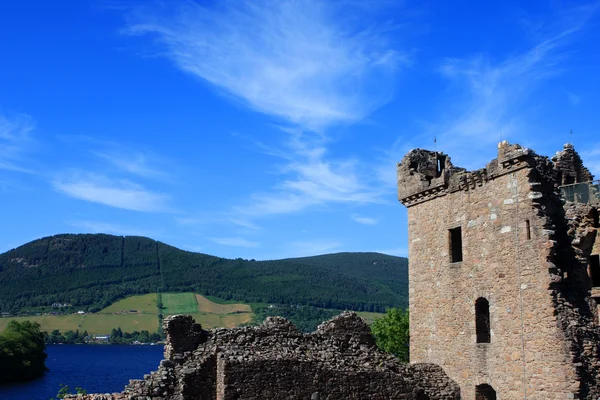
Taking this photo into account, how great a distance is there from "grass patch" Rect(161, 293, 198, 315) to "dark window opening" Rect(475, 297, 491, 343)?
5770 inches

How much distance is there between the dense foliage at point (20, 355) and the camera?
81.3 metres

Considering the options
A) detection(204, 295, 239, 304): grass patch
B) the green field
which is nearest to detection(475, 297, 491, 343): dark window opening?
the green field

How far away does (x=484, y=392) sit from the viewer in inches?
808

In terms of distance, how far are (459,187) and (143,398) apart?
40.4 feet

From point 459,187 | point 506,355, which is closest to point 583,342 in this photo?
point 506,355

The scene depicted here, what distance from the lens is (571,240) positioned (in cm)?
1917

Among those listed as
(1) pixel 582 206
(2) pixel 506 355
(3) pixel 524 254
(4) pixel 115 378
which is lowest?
(4) pixel 115 378

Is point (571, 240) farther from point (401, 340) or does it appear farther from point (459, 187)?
point (401, 340)

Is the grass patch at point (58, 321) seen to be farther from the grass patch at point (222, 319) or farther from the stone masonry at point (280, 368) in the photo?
A: the stone masonry at point (280, 368)

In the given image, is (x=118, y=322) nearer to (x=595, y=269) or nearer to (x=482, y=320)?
(x=595, y=269)

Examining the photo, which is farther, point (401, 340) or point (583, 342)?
point (401, 340)

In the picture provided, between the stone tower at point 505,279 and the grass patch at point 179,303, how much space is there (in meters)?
144

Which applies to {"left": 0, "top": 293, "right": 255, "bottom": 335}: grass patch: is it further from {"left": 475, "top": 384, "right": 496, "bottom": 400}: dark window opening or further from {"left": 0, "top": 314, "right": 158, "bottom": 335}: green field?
{"left": 475, "top": 384, "right": 496, "bottom": 400}: dark window opening

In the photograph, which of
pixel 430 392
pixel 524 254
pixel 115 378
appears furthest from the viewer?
pixel 115 378
